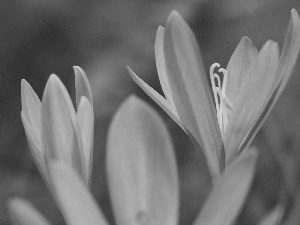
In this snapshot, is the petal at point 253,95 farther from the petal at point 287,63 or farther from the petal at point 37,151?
the petal at point 37,151

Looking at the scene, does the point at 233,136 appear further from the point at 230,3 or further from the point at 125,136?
the point at 230,3

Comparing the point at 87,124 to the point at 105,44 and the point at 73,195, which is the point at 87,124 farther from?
the point at 105,44

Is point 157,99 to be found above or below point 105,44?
below

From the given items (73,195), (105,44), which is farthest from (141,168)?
(105,44)

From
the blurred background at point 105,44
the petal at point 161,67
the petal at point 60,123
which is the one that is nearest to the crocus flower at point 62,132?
the petal at point 60,123

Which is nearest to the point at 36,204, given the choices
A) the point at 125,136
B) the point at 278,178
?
the point at 278,178

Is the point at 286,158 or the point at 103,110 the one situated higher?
the point at 103,110

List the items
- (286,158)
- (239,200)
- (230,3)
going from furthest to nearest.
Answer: (230,3)
(286,158)
(239,200)
